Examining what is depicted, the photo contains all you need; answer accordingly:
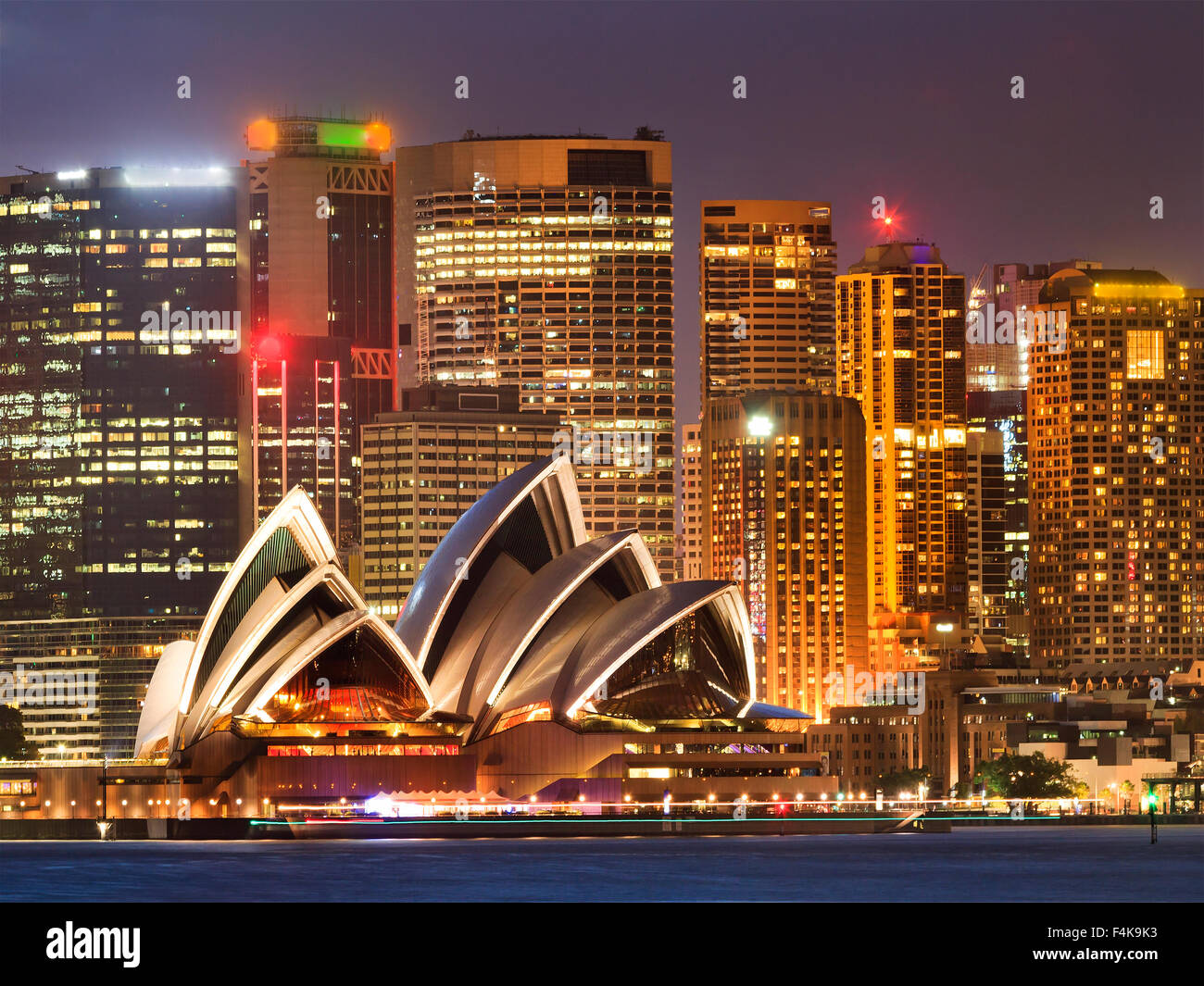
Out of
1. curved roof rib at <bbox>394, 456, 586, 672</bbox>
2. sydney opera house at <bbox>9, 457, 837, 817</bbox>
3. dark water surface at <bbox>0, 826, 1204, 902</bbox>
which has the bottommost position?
dark water surface at <bbox>0, 826, 1204, 902</bbox>

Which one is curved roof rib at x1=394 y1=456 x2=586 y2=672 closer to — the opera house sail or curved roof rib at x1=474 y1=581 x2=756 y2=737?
the opera house sail

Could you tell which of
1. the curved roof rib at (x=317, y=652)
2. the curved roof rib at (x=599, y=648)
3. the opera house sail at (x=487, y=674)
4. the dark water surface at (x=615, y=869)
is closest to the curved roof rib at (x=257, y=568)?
the opera house sail at (x=487, y=674)

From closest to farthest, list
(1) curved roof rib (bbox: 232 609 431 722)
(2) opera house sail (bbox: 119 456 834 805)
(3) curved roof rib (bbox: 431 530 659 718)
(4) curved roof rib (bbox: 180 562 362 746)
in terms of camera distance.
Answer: (1) curved roof rib (bbox: 232 609 431 722) → (4) curved roof rib (bbox: 180 562 362 746) → (2) opera house sail (bbox: 119 456 834 805) → (3) curved roof rib (bbox: 431 530 659 718)

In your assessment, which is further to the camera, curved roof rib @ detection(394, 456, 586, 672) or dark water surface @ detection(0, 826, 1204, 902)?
curved roof rib @ detection(394, 456, 586, 672)

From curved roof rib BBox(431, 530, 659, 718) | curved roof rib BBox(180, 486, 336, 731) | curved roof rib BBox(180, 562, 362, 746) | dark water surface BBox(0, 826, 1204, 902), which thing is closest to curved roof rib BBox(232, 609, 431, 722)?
curved roof rib BBox(180, 562, 362, 746)

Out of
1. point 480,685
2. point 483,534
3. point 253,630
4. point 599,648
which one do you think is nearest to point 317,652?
point 253,630

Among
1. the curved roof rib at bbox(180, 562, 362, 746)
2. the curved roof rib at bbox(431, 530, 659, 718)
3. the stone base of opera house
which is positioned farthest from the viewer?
the curved roof rib at bbox(431, 530, 659, 718)

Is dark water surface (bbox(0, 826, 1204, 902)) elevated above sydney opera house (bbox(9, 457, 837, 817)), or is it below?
below
